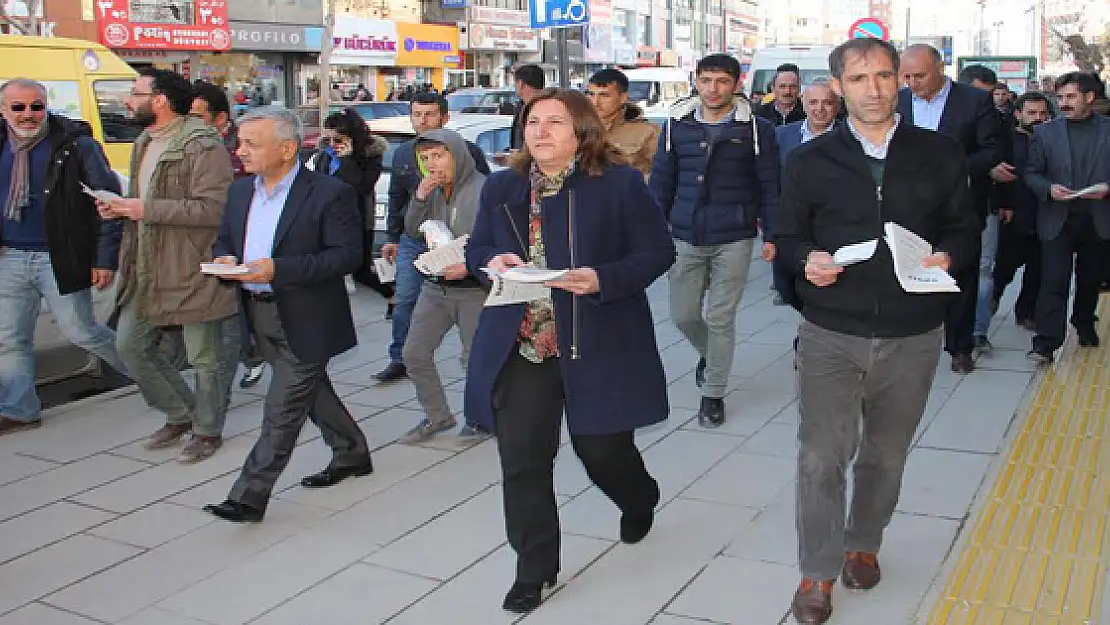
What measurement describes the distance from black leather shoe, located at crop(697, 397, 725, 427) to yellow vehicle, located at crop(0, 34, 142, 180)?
27.3 ft

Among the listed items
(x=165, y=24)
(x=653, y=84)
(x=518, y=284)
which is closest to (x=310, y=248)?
(x=518, y=284)

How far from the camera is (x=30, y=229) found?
252 inches

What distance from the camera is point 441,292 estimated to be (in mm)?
6273

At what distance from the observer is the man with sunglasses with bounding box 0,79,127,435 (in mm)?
6328

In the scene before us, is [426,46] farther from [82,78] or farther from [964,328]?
[964,328]

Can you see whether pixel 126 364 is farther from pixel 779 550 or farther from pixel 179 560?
pixel 779 550

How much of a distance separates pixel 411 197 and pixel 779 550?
3231mm

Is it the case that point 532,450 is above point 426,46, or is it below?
below

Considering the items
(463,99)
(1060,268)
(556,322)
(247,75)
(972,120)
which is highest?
(247,75)

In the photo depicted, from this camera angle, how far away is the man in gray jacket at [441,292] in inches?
241

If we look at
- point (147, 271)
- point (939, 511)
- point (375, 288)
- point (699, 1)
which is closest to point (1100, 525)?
point (939, 511)

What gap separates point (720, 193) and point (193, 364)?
2899 mm

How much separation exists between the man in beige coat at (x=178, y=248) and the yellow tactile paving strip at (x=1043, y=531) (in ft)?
11.6

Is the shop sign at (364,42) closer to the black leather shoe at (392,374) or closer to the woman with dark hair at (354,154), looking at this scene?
the woman with dark hair at (354,154)
